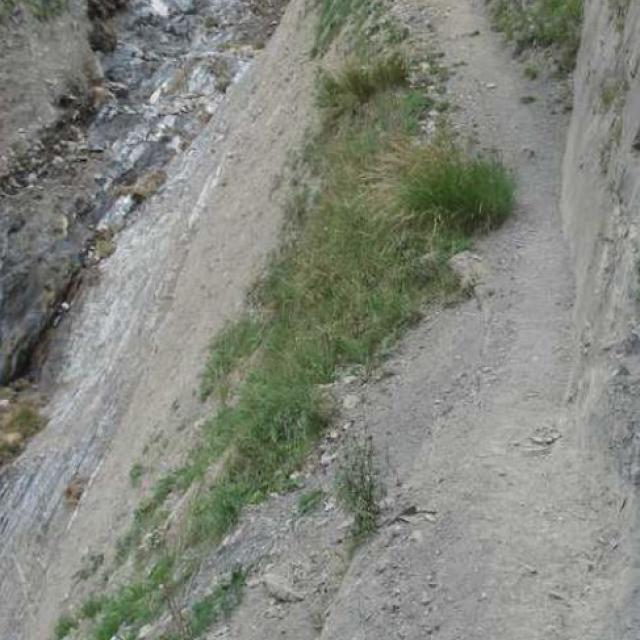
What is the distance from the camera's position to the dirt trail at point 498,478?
16.3 ft

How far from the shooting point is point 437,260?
27.4 ft

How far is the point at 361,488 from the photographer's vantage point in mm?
6223

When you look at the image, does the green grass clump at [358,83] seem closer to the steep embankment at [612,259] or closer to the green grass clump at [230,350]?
the green grass clump at [230,350]

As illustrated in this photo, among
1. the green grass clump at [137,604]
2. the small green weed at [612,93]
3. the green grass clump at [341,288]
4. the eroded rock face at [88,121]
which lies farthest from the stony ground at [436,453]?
the eroded rock face at [88,121]

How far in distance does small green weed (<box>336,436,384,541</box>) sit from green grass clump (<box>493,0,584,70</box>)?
5.81m

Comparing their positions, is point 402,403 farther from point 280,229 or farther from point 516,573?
point 280,229

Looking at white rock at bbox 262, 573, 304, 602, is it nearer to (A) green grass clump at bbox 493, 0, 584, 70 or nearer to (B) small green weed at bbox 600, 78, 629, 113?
(B) small green weed at bbox 600, 78, 629, 113

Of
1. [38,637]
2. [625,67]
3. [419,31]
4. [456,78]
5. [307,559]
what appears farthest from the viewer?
[419,31]

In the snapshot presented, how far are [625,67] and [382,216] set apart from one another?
103 inches

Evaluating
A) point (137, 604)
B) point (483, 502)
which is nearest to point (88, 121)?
point (137, 604)

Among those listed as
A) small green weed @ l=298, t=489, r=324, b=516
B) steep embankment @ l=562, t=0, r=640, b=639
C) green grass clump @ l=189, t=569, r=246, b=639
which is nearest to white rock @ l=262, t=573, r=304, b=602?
green grass clump @ l=189, t=569, r=246, b=639

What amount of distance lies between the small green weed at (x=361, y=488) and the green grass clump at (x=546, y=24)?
229 inches

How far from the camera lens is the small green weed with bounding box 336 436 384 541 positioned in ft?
19.8

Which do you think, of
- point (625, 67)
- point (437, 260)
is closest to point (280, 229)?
point (437, 260)
